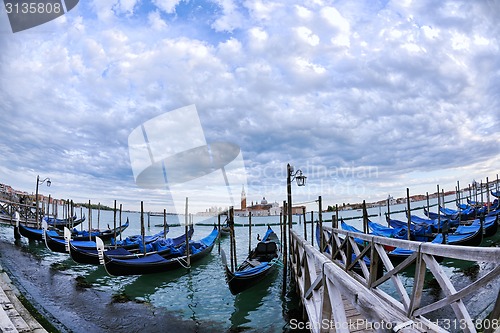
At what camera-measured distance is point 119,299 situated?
8164 millimetres

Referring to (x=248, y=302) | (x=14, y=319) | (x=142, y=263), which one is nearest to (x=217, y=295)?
(x=248, y=302)

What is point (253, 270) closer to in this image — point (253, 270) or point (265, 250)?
point (253, 270)

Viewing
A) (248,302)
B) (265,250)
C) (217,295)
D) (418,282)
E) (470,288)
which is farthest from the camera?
(265,250)

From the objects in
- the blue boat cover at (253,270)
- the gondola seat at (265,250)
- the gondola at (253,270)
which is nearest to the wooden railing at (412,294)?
the gondola at (253,270)

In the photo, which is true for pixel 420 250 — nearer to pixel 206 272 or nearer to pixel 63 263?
pixel 206 272

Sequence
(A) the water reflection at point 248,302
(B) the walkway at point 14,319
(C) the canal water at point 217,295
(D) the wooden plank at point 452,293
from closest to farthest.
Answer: (D) the wooden plank at point 452,293
(B) the walkway at point 14,319
(C) the canal water at point 217,295
(A) the water reflection at point 248,302

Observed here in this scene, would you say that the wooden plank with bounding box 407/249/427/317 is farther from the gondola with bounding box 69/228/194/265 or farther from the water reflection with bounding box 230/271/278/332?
the gondola with bounding box 69/228/194/265

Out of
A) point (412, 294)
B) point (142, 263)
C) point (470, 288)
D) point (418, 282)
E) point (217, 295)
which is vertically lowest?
point (217, 295)

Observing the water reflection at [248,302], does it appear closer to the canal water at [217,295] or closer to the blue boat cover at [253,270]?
the canal water at [217,295]

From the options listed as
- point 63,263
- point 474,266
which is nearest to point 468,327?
point 474,266

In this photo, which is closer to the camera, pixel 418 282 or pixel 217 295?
pixel 418 282

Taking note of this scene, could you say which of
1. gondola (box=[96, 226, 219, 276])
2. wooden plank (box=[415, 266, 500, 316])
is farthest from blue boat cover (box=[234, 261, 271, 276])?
wooden plank (box=[415, 266, 500, 316])

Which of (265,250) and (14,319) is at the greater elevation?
(14,319)

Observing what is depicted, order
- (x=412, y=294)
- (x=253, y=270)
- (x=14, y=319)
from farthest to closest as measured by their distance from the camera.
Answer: (x=253, y=270), (x=14, y=319), (x=412, y=294)
